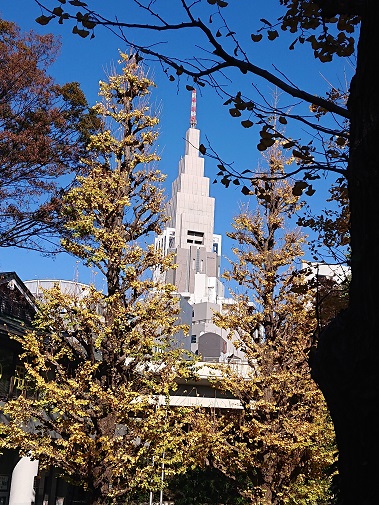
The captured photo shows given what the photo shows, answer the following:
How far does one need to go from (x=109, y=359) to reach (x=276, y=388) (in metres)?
3.83

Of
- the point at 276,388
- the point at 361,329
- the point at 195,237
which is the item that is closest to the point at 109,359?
the point at 276,388

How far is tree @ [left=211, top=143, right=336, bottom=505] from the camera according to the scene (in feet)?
46.5

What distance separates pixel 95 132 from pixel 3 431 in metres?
6.56

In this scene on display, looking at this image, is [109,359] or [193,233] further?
[193,233]

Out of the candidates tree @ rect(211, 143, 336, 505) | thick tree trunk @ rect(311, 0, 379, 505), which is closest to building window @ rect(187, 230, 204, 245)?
tree @ rect(211, 143, 336, 505)

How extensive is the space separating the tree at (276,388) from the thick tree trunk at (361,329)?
1118 centimetres

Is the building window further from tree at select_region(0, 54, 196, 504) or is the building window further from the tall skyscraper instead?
tree at select_region(0, 54, 196, 504)

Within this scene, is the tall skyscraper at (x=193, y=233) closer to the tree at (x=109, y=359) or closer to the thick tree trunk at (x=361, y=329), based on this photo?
the tree at (x=109, y=359)

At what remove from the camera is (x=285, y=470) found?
1462 centimetres

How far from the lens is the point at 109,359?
1303cm

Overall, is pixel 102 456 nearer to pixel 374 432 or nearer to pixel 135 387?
pixel 135 387

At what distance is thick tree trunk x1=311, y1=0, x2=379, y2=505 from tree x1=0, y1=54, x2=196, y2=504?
985cm

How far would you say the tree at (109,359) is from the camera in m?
12.2

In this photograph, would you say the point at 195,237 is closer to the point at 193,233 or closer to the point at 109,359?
Result: the point at 193,233
